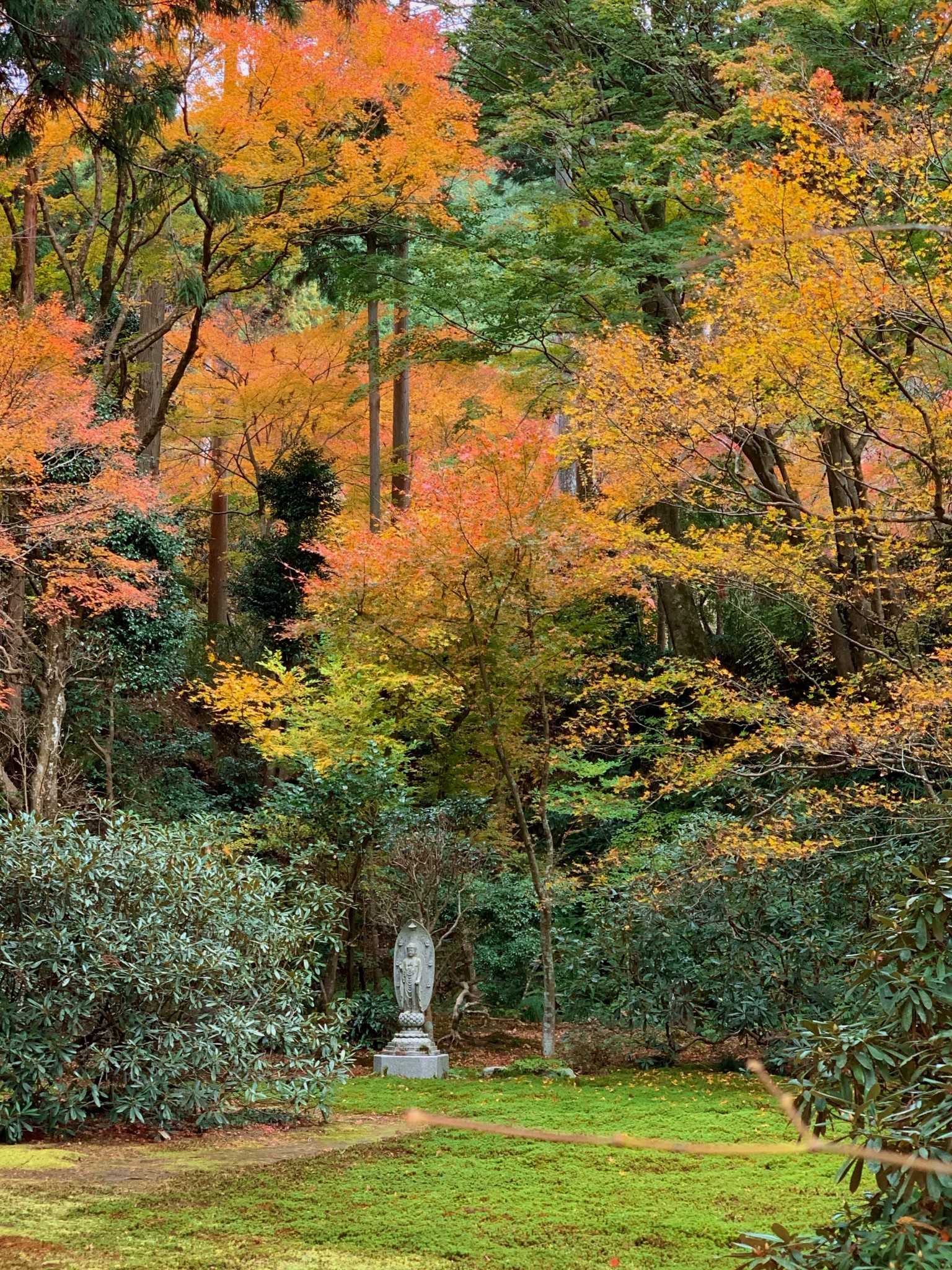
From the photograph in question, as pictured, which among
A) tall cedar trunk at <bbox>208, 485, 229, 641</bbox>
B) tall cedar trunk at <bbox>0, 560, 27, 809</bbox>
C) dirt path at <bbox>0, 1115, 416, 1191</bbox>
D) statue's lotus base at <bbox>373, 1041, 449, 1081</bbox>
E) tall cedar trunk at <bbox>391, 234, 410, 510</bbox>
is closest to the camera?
dirt path at <bbox>0, 1115, 416, 1191</bbox>

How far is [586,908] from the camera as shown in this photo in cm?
955

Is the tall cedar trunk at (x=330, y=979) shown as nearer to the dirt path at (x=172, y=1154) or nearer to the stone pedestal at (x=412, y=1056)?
the stone pedestal at (x=412, y=1056)

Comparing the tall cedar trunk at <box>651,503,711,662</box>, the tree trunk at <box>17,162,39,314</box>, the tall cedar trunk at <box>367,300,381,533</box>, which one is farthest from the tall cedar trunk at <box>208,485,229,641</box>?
the tall cedar trunk at <box>651,503,711,662</box>

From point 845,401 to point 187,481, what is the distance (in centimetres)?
1239

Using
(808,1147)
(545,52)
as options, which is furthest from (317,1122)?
(545,52)

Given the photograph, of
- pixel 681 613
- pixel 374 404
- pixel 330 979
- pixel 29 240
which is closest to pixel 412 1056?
pixel 330 979

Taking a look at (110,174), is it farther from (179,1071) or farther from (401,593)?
(179,1071)

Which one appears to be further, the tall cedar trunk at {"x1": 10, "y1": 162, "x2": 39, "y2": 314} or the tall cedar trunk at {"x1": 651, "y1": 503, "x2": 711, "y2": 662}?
the tall cedar trunk at {"x1": 651, "y1": 503, "x2": 711, "y2": 662}

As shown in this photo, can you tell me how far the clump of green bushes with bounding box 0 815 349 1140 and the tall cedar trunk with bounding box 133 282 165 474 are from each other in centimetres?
822

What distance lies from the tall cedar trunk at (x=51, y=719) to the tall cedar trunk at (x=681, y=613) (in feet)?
20.6

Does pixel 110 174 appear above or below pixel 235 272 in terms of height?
above

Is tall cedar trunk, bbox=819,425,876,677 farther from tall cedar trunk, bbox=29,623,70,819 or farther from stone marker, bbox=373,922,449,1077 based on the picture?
tall cedar trunk, bbox=29,623,70,819

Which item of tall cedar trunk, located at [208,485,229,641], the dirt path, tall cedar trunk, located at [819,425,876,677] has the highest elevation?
tall cedar trunk, located at [208,485,229,641]

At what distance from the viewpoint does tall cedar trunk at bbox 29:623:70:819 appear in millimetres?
10562
